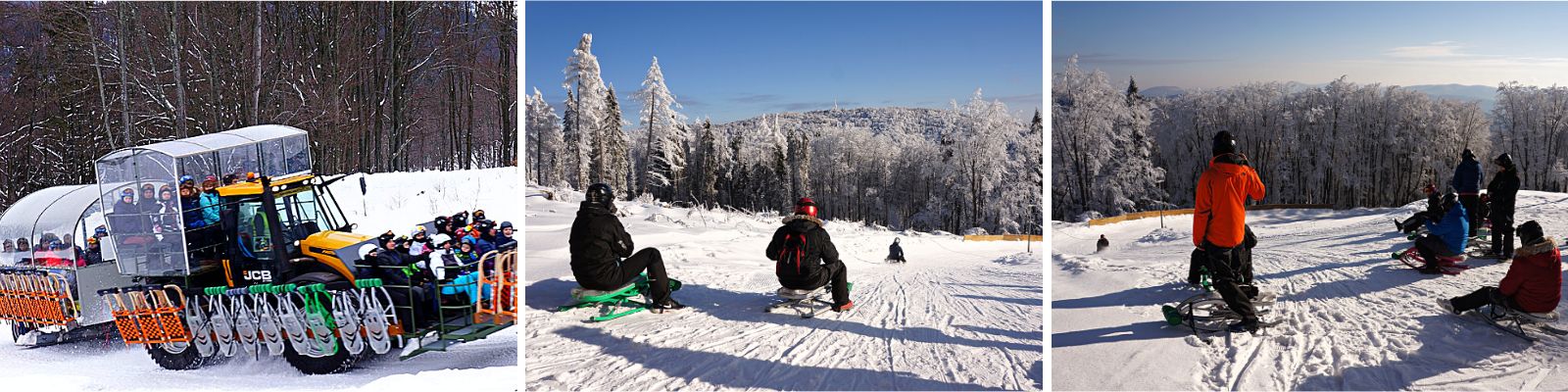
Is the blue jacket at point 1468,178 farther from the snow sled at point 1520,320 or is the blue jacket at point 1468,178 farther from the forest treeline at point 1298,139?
the forest treeline at point 1298,139

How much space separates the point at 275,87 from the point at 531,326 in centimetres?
772

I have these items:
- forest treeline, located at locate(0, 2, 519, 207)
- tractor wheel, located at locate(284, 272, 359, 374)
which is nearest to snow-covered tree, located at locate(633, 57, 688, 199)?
forest treeline, located at locate(0, 2, 519, 207)

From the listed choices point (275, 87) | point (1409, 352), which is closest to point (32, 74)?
point (275, 87)

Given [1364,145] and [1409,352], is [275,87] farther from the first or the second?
[1364,145]

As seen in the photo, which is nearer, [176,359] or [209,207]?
[209,207]

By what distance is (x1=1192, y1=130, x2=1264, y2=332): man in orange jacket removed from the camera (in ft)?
12.8

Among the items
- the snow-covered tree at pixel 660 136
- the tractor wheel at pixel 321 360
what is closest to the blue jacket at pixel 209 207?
the tractor wheel at pixel 321 360

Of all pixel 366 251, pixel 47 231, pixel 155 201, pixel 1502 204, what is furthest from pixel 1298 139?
pixel 47 231

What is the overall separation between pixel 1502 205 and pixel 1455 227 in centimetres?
113

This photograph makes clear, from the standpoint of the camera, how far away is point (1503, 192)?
19.9 feet

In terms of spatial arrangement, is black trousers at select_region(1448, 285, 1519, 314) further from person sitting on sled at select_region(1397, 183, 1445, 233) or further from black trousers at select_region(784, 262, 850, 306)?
black trousers at select_region(784, 262, 850, 306)

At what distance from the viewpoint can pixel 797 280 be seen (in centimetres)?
462

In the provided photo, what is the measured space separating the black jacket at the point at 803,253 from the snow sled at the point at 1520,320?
396 centimetres

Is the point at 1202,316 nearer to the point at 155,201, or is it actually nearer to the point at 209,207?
the point at 209,207
